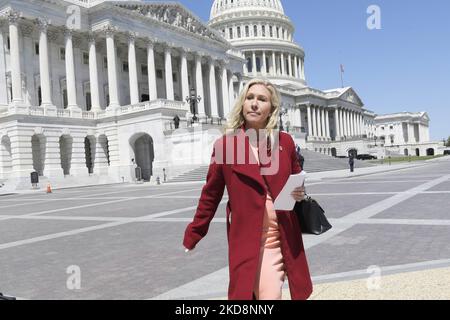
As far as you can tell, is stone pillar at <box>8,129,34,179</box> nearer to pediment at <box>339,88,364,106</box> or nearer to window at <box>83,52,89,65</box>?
window at <box>83,52,89,65</box>

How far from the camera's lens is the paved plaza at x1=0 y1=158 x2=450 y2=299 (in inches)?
240

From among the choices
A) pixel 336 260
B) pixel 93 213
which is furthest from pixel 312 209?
pixel 93 213

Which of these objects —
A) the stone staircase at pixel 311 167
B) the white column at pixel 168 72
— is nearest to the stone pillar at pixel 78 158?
the stone staircase at pixel 311 167

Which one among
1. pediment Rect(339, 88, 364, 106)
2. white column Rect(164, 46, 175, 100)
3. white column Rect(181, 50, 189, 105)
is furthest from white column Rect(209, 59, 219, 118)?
pediment Rect(339, 88, 364, 106)

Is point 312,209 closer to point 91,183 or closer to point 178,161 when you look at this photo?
point 178,161

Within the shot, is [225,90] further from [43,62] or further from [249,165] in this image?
Answer: [249,165]

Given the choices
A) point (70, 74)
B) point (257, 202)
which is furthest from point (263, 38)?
point (257, 202)

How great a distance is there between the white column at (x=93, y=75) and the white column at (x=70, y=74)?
2157 millimetres

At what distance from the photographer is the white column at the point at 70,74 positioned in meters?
45.9

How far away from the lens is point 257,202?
130 inches

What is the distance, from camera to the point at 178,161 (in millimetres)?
42312

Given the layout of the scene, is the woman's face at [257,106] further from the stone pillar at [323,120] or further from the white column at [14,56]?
the stone pillar at [323,120]
